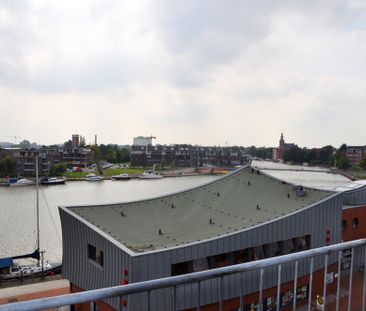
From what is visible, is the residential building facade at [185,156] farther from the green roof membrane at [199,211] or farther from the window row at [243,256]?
the window row at [243,256]

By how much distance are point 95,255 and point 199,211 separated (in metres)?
3.21

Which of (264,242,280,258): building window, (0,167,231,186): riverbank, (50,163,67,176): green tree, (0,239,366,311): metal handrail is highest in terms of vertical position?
(0,239,366,311): metal handrail

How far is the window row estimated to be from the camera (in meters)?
7.15

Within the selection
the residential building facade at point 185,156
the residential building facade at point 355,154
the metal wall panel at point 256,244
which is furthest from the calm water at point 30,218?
the residential building facade at point 355,154

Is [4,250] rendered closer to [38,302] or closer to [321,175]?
[38,302]

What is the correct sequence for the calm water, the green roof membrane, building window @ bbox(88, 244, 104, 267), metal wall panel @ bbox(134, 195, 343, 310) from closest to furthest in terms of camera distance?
metal wall panel @ bbox(134, 195, 343, 310) < building window @ bbox(88, 244, 104, 267) < the green roof membrane < the calm water

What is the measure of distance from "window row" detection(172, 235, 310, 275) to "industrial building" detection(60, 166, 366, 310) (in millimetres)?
20

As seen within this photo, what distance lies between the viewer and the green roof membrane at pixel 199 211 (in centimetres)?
801

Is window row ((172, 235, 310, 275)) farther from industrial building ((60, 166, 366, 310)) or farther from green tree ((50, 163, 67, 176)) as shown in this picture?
green tree ((50, 163, 67, 176))

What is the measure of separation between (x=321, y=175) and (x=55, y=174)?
43.9 metres

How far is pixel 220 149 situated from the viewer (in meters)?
83.5

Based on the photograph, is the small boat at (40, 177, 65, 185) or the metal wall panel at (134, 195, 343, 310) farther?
the small boat at (40, 177, 65, 185)

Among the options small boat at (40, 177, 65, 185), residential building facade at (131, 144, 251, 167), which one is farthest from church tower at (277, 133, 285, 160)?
small boat at (40, 177, 65, 185)

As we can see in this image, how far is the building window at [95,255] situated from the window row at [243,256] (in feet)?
5.34
